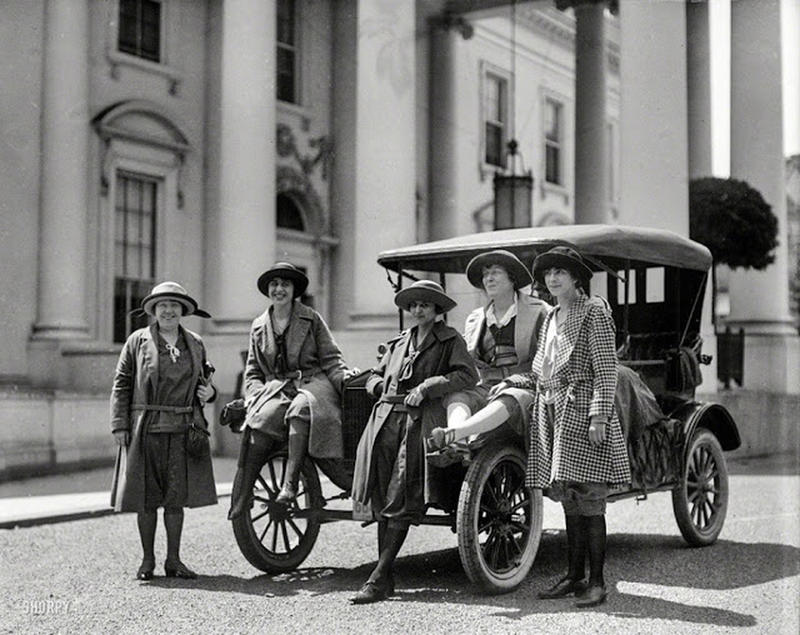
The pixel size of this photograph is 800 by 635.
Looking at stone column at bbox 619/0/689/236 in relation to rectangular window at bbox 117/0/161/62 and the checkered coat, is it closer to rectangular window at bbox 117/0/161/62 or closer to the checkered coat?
rectangular window at bbox 117/0/161/62

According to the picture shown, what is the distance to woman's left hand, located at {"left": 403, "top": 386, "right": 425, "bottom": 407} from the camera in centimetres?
649

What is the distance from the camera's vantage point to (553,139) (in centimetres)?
2597

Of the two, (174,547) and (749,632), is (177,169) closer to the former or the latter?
(174,547)

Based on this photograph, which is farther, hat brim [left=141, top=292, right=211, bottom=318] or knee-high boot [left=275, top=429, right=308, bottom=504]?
hat brim [left=141, top=292, right=211, bottom=318]

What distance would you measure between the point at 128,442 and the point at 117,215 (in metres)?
9.32

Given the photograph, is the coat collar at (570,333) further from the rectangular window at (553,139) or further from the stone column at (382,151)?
the rectangular window at (553,139)

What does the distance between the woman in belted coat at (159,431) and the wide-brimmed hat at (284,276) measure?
0.50 metres

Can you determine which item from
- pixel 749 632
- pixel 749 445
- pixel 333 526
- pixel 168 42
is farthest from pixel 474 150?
A: pixel 749 632

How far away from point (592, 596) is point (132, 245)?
11.4 metres

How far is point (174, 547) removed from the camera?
23.4 feet

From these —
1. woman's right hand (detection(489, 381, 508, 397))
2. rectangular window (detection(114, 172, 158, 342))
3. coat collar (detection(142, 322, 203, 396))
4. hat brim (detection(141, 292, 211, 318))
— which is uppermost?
rectangular window (detection(114, 172, 158, 342))

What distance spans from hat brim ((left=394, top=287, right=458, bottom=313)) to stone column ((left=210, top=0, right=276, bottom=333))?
8.49 metres

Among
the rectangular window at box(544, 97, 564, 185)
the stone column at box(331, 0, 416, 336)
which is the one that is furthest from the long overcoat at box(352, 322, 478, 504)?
the rectangular window at box(544, 97, 564, 185)

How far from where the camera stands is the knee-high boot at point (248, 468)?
700 centimetres
